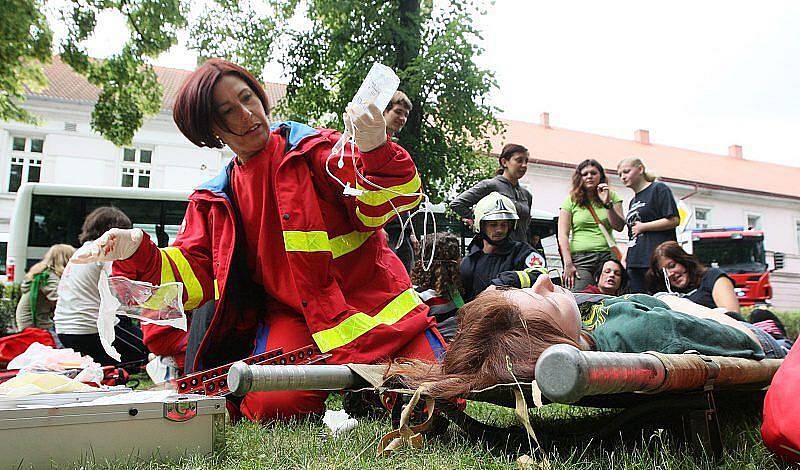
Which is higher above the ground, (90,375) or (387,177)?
(387,177)

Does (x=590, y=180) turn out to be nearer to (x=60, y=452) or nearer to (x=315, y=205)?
(x=315, y=205)

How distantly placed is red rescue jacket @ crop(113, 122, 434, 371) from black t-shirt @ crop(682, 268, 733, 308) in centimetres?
268

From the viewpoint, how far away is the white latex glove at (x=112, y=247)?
2.71 metres

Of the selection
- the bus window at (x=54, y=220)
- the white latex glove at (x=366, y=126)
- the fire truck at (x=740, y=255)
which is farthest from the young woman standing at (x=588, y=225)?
the fire truck at (x=740, y=255)

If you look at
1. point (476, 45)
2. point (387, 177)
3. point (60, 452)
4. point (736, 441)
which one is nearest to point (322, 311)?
point (387, 177)

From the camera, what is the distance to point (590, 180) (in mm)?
5949

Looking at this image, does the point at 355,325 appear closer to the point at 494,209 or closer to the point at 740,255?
the point at 494,209

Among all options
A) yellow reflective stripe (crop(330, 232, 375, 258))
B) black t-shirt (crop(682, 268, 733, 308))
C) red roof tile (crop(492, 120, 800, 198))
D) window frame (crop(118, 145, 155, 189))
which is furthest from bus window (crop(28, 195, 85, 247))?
red roof tile (crop(492, 120, 800, 198))

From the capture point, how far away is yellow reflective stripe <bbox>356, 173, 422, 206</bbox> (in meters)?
2.79

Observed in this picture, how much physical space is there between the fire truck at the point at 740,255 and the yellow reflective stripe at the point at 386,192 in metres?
17.8

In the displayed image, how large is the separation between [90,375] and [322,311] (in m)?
1.47

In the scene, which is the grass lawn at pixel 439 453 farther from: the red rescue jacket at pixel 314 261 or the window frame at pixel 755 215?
the window frame at pixel 755 215

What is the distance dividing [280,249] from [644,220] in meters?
3.77

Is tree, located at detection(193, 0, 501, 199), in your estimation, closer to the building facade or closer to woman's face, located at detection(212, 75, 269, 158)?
woman's face, located at detection(212, 75, 269, 158)
